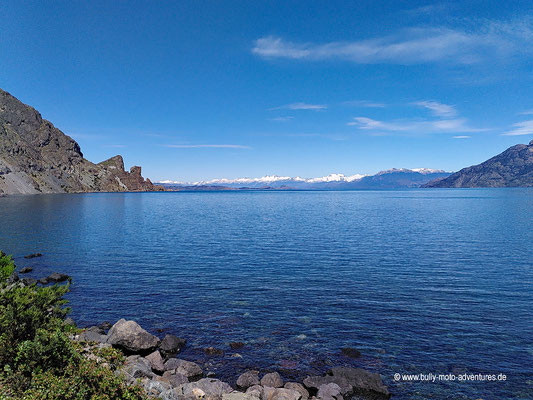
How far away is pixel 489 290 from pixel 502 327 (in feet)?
35.4

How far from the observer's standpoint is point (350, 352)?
2492 cm

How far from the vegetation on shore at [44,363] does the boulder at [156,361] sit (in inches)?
124

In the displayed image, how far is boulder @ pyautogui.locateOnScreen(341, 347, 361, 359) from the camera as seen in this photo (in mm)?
24562

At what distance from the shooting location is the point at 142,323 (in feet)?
99.8

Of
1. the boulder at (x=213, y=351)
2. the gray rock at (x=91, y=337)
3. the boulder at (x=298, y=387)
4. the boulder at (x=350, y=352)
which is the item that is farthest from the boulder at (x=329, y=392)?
the gray rock at (x=91, y=337)

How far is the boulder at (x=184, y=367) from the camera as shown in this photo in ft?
72.8

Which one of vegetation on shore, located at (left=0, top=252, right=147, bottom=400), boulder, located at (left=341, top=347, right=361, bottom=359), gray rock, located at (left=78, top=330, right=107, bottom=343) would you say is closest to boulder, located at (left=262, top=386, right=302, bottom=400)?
boulder, located at (left=341, top=347, right=361, bottom=359)

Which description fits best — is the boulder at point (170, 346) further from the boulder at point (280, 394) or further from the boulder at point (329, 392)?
the boulder at point (329, 392)

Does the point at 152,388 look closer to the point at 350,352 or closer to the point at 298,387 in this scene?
the point at 298,387

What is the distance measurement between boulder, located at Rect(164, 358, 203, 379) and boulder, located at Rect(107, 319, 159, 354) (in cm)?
252

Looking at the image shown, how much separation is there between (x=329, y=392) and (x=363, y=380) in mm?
2683

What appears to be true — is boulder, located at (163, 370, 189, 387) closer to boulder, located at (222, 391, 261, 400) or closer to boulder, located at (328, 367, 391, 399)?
boulder, located at (222, 391, 261, 400)

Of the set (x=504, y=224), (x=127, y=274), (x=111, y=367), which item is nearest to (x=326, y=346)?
(x=111, y=367)

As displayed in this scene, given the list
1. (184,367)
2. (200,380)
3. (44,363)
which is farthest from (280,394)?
(44,363)
